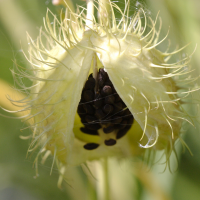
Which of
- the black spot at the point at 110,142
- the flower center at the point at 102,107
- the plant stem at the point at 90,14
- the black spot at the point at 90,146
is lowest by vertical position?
the black spot at the point at 110,142

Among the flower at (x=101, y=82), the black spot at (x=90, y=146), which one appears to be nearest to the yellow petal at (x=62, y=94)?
the flower at (x=101, y=82)

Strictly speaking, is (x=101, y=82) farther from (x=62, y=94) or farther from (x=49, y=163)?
(x=49, y=163)

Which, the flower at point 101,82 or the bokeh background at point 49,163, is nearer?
the flower at point 101,82

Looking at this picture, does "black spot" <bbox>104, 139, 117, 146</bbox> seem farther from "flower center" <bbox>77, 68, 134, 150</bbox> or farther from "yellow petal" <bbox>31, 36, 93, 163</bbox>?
"yellow petal" <bbox>31, 36, 93, 163</bbox>

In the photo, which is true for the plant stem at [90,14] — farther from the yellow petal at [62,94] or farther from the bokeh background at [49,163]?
the bokeh background at [49,163]

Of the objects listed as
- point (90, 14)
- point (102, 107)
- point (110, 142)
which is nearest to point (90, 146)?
point (110, 142)
